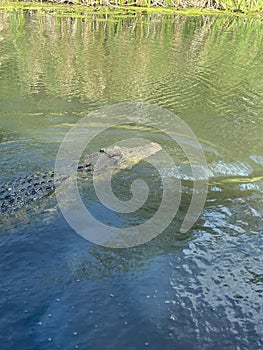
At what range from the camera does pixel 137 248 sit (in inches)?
471

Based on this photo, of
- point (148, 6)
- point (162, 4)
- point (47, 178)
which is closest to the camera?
point (47, 178)

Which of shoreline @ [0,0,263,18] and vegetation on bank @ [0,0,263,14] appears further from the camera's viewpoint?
vegetation on bank @ [0,0,263,14]

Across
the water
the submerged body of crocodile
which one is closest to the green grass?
the water

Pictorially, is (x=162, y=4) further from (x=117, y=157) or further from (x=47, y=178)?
(x=47, y=178)

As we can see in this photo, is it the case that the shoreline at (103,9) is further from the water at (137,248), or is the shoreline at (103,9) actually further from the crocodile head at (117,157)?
the crocodile head at (117,157)

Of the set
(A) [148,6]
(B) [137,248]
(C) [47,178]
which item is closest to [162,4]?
(A) [148,6]

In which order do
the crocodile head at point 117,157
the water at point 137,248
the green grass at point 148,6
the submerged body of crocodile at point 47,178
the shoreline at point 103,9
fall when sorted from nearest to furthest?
the water at point 137,248 → the submerged body of crocodile at point 47,178 → the crocodile head at point 117,157 → the shoreline at point 103,9 → the green grass at point 148,6

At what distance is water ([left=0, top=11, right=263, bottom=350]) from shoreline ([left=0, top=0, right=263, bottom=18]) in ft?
135

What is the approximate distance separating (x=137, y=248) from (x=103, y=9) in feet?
227

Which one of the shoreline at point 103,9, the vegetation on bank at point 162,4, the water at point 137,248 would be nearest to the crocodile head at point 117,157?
the water at point 137,248

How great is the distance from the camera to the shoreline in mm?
66125

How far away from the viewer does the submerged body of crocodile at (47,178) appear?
12882 millimetres

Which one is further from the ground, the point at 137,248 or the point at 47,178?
the point at 47,178

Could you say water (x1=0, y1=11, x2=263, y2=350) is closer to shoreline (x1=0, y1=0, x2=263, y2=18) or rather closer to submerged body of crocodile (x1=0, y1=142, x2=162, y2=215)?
submerged body of crocodile (x1=0, y1=142, x2=162, y2=215)
